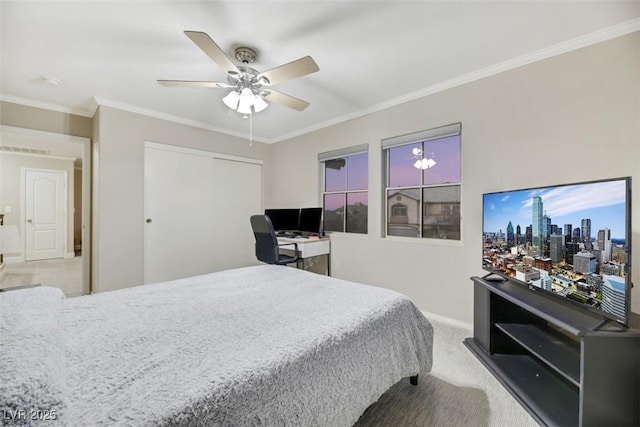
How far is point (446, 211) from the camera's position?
8.97 ft

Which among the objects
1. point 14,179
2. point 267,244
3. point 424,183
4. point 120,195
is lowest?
point 267,244

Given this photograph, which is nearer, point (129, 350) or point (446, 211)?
point (129, 350)

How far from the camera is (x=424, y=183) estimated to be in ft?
9.48

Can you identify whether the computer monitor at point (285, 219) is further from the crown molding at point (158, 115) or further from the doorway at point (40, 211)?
the doorway at point (40, 211)

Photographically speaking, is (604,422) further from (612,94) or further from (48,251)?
(48,251)

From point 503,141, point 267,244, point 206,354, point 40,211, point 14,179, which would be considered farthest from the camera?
point 40,211

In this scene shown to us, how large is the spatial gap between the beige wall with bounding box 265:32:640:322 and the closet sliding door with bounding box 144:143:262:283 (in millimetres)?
1746

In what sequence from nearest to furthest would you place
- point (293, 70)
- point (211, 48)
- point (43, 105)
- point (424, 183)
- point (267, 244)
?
1. point (211, 48)
2. point (293, 70)
3. point (424, 183)
4. point (43, 105)
5. point (267, 244)

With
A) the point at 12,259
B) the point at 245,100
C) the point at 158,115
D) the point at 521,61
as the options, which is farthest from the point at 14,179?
the point at 521,61

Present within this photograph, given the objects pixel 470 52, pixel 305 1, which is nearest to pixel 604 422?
pixel 470 52

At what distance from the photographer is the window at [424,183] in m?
2.67

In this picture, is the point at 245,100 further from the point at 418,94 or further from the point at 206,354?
the point at 206,354

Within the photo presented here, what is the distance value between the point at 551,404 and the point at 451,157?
83.8 inches

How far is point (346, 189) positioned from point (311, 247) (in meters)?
1.00
